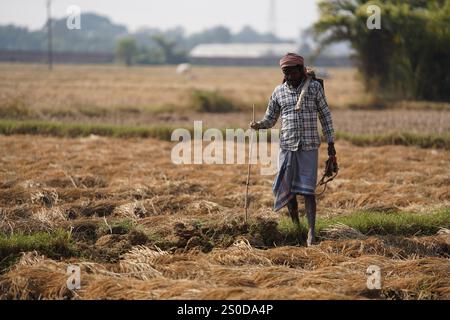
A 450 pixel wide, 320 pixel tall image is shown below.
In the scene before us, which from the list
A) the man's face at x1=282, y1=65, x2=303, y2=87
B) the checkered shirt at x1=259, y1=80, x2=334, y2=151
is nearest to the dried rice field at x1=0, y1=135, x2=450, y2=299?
the checkered shirt at x1=259, y1=80, x2=334, y2=151

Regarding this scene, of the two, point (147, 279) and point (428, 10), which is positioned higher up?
point (428, 10)

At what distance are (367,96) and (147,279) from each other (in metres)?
16.4

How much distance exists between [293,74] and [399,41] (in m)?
15.0

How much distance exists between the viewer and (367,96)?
63.8 feet

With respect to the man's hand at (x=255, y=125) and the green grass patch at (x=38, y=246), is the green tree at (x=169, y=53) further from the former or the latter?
the green grass patch at (x=38, y=246)

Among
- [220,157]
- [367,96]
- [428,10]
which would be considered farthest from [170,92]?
[220,157]

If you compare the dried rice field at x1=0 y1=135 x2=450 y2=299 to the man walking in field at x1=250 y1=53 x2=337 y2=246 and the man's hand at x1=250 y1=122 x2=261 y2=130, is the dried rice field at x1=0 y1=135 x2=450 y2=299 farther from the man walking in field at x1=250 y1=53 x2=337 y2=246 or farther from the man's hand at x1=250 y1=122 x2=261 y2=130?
the man's hand at x1=250 y1=122 x2=261 y2=130

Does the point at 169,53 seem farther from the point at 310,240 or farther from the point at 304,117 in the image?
the point at 310,240

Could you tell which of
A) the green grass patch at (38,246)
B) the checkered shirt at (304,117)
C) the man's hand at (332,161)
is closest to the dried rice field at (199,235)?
the green grass patch at (38,246)

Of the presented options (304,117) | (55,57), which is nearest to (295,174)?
(304,117)

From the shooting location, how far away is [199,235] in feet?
16.9

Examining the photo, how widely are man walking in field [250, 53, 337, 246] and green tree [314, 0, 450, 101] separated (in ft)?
46.3

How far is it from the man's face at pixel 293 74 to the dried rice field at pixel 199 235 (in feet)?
3.94
